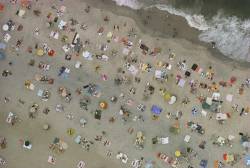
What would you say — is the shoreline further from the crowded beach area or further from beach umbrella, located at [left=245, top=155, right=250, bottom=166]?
beach umbrella, located at [left=245, top=155, right=250, bottom=166]

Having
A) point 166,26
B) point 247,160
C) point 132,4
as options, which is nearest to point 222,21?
point 166,26

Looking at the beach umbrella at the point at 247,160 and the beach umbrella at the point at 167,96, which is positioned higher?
the beach umbrella at the point at 167,96

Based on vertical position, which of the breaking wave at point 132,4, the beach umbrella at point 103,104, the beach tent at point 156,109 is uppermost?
the breaking wave at point 132,4

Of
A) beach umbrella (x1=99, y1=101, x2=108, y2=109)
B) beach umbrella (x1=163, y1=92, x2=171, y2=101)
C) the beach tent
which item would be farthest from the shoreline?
→ beach umbrella (x1=99, y1=101, x2=108, y2=109)

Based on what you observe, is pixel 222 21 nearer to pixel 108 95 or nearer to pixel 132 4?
pixel 132 4

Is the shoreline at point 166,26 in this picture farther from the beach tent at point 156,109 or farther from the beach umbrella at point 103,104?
the beach umbrella at point 103,104

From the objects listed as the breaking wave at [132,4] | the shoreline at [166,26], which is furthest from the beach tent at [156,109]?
the breaking wave at [132,4]
